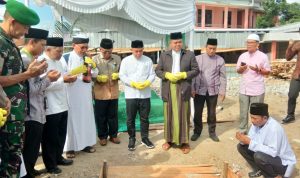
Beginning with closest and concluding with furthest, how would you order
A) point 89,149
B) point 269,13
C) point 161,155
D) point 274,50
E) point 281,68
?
point 161,155 < point 89,149 < point 281,68 < point 274,50 < point 269,13

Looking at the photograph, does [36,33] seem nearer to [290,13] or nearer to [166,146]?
[166,146]

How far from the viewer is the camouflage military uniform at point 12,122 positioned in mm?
2871

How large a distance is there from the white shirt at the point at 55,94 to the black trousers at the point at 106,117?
1.14 m

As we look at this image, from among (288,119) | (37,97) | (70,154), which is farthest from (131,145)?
(288,119)

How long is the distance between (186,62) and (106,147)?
1959mm

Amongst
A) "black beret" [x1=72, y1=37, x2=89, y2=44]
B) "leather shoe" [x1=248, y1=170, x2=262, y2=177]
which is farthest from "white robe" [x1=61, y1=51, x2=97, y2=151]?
"leather shoe" [x1=248, y1=170, x2=262, y2=177]

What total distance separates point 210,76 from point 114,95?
5.40 feet

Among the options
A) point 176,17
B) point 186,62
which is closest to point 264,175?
point 186,62

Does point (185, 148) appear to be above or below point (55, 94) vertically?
below

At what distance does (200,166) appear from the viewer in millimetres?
4641

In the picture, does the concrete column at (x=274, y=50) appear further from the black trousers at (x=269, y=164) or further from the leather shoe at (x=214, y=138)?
the black trousers at (x=269, y=164)

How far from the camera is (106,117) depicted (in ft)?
18.9

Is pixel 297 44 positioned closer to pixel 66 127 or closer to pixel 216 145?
pixel 216 145

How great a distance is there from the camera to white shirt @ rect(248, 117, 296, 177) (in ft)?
13.4
